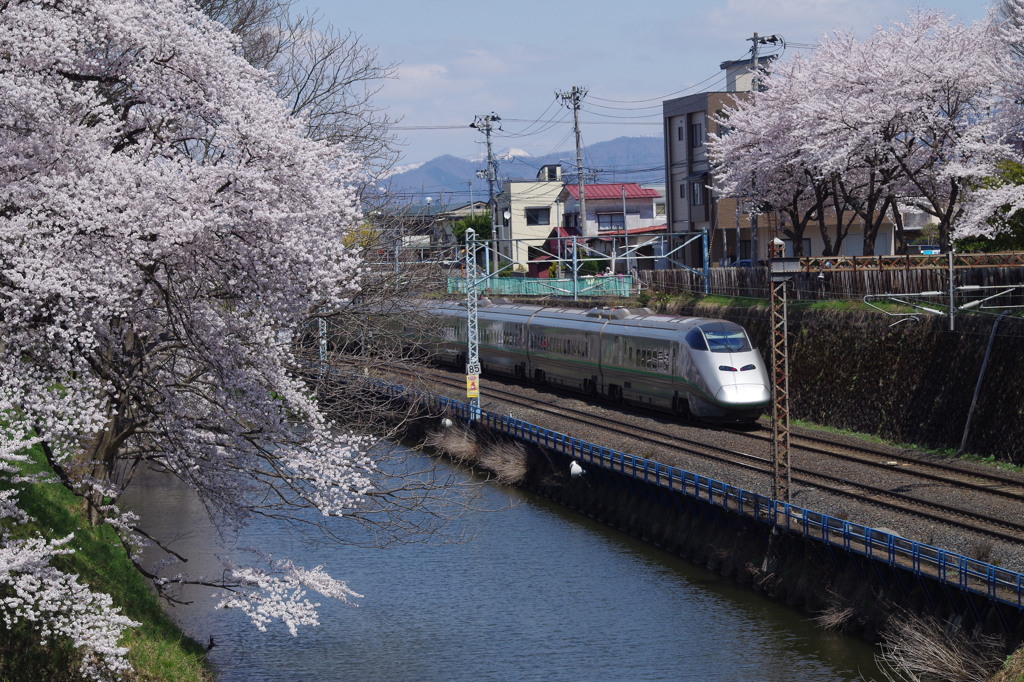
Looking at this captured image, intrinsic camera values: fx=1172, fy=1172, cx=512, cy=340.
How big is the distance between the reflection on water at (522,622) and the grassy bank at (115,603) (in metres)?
1.61

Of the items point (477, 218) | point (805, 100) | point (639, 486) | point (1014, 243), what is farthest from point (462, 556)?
point (477, 218)

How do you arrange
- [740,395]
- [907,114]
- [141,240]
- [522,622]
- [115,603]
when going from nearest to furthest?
[141,240], [115,603], [522,622], [740,395], [907,114]

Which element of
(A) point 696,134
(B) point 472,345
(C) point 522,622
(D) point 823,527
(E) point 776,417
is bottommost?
(C) point 522,622

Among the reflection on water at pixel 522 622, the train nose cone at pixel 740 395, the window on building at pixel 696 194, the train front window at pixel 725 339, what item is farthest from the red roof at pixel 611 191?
the reflection on water at pixel 522 622

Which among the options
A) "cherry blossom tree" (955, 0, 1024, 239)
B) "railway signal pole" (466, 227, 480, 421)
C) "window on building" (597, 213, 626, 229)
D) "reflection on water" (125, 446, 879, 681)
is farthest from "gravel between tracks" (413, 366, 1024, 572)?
"window on building" (597, 213, 626, 229)

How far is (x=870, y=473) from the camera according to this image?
25.5 metres

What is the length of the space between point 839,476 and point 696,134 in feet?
127

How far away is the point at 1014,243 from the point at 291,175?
30087 millimetres

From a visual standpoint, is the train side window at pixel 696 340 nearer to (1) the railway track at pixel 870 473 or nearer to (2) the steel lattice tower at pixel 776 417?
(1) the railway track at pixel 870 473

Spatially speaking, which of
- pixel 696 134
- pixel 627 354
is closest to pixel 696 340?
pixel 627 354

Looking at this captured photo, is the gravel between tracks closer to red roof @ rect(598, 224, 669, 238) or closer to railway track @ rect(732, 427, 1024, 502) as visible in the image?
railway track @ rect(732, 427, 1024, 502)

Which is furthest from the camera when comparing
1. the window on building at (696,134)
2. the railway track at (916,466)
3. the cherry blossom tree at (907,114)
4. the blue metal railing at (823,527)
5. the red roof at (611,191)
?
the red roof at (611,191)

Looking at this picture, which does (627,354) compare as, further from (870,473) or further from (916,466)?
(870,473)

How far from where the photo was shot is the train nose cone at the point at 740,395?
31.7 meters
